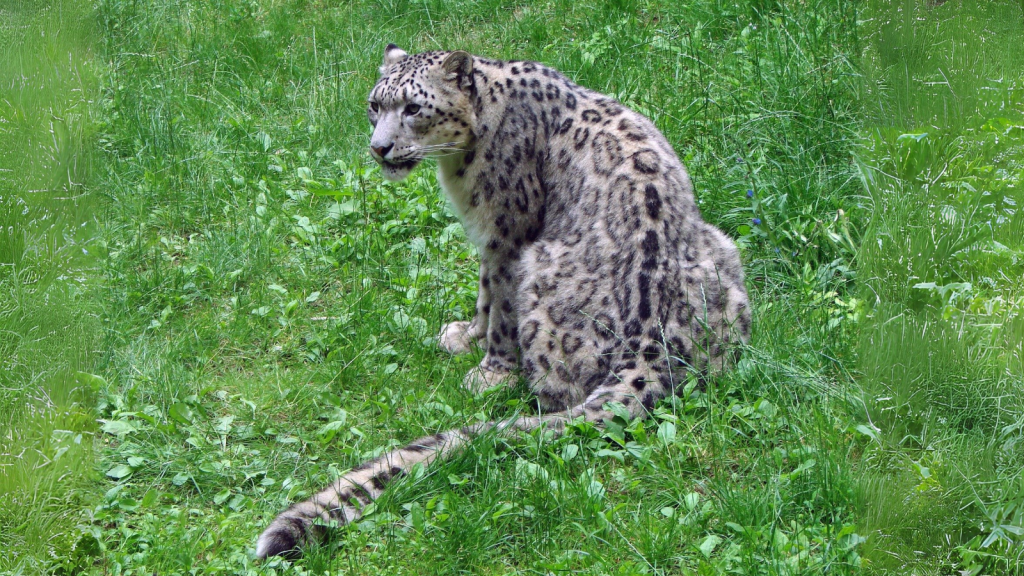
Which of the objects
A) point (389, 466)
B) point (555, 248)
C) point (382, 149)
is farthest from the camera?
point (382, 149)

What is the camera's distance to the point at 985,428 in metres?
3.88

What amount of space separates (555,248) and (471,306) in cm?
113

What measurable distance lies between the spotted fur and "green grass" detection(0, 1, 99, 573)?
113cm

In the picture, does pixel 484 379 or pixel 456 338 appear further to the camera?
pixel 456 338

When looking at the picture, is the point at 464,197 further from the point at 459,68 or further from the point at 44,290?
the point at 44,290

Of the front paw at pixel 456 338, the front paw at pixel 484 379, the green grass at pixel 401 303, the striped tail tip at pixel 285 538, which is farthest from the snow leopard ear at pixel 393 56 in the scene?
the striped tail tip at pixel 285 538

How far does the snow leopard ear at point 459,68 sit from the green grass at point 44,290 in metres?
2.52

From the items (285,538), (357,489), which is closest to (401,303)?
(357,489)

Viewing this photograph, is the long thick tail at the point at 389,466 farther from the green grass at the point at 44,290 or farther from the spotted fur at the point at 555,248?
the green grass at the point at 44,290

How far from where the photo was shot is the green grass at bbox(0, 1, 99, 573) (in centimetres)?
431

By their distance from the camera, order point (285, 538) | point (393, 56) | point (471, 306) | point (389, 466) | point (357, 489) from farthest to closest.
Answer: point (471, 306) < point (393, 56) < point (389, 466) < point (357, 489) < point (285, 538)

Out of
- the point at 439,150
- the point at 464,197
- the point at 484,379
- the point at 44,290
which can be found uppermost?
the point at 439,150

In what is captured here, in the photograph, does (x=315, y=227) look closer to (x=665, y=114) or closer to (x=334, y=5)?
(x=665, y=114)

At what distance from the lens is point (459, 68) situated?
5.68 meters
